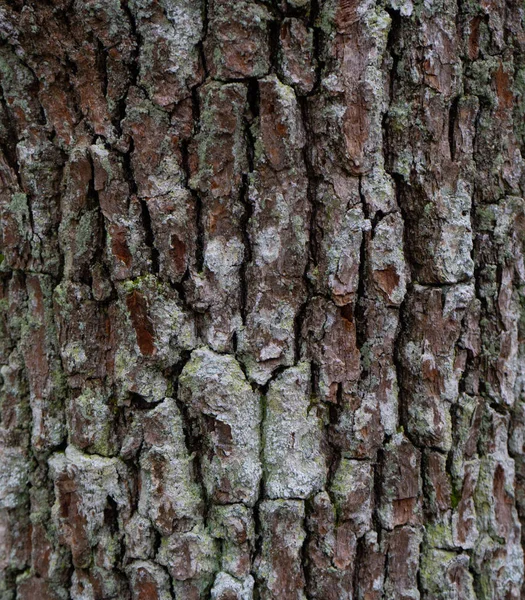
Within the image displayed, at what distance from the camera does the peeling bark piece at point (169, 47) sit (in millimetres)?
1051

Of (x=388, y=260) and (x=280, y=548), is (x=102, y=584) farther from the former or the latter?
(x=388, y=260)

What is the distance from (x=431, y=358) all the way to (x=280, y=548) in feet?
1.70

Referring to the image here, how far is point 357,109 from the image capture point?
1073mm

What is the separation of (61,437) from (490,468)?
3.34ft

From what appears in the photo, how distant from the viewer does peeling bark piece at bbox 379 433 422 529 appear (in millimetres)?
1165

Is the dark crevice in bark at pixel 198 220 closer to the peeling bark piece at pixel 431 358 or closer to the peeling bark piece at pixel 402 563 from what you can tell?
the peeling bark piece at pixel 431 358

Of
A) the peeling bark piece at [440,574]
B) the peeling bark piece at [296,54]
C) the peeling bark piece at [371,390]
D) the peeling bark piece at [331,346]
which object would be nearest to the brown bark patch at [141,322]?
the peeling bark piece at [331,346]

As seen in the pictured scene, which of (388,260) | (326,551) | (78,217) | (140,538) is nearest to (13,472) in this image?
(140,538)

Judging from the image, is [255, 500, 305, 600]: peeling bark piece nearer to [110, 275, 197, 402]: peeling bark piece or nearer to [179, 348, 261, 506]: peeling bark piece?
[179, 348, 261, 506]: peeling bark piece

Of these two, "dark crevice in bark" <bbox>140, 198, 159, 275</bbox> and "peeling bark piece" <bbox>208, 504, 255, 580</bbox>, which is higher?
"dark crevice in bark" <bbox>140, 198, 159, 275</bbox>

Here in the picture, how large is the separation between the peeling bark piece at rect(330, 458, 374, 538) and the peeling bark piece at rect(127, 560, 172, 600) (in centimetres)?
40

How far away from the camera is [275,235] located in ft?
3.57

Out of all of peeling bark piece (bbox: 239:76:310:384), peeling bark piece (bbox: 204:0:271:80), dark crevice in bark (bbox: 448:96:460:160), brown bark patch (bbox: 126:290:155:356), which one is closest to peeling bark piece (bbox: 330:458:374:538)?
peeling bark piece (bbox: 239:76:310:384)

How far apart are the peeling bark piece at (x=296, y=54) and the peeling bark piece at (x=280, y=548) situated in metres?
0.86
